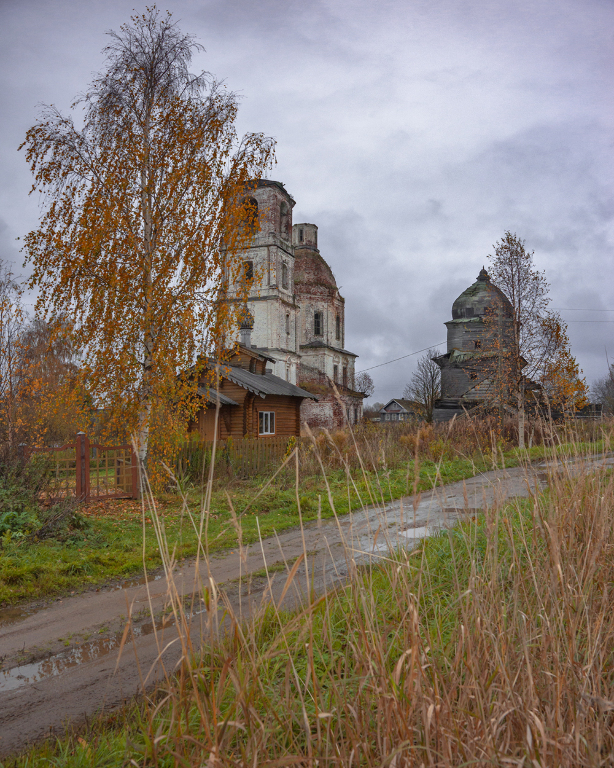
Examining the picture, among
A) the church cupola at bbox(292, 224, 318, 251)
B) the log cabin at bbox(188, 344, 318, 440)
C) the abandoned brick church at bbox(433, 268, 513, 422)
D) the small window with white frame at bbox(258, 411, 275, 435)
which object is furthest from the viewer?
the church cupola at bbox(292, 224, 318, 251)

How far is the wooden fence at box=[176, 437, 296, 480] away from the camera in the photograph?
13391 mm

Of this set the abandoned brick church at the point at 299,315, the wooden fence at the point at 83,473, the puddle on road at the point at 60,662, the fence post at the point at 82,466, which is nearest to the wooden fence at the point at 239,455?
the wooden fence at the point at 83,473

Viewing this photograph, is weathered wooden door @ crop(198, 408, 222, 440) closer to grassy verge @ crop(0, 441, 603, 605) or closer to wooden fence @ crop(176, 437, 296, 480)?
wooden fence @ crop(176, 437, 296, 480)

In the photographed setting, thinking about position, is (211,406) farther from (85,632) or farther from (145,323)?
(85,632)

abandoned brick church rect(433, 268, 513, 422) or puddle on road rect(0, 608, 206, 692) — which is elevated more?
abandoned brick church rect(433, 268, 513, 422)

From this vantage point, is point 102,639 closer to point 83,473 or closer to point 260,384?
point 83,473

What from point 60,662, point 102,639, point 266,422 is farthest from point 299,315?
point 60,662

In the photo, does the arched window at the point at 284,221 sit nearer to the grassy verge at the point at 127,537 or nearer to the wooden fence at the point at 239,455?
the wooden fence at the point at 239,455

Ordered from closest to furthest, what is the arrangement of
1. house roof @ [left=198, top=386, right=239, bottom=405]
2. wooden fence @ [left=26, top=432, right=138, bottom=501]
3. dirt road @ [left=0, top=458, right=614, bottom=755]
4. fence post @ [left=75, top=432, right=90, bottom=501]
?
Result: dirt road @ [left=0, top=458, right=614, bottom=755]
wooden fence @ [left=26, top=432, right=138, bottom=501]
house roof @ [left=198, top=386, right=239, bottom=405]
fence post @ [left=75, top=432, right=90, bottom=501]

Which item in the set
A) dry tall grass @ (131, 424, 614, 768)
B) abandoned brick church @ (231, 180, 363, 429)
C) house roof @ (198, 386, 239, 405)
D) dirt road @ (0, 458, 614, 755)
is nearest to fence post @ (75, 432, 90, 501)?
house roof @ (198, 386, 239, 405)

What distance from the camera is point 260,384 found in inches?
893

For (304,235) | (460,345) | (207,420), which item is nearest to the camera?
(207,420)

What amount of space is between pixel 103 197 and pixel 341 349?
38.4 metres

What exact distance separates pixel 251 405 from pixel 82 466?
1305 centimetres
